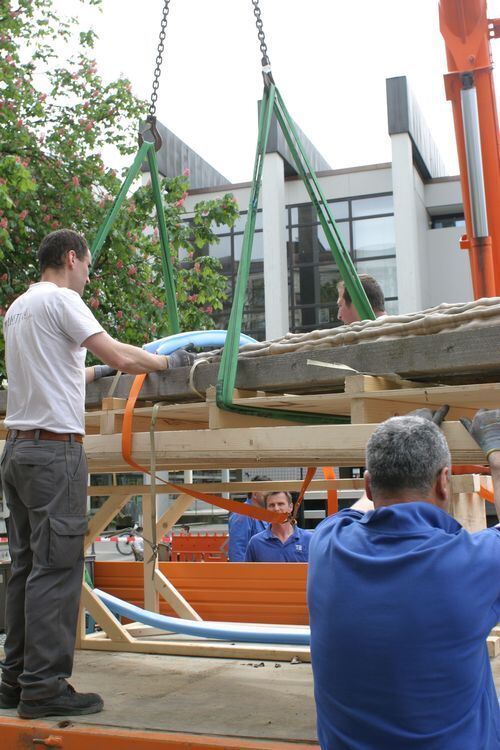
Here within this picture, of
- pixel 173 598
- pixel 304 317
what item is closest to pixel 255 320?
pixel 304 317

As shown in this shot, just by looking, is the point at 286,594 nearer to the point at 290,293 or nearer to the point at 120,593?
the point at 120,593

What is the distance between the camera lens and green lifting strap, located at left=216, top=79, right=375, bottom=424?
11.9 feet

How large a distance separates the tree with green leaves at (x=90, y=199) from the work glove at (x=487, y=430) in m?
8.75

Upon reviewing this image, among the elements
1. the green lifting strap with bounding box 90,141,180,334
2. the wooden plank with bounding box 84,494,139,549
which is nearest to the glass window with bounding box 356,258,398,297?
the wooden plank with bounding box 84,494,139,549

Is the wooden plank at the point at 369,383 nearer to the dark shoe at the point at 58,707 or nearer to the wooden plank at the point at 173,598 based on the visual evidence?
the dark shoe at the point at 58,707

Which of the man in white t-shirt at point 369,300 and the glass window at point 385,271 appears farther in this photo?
the glass window at point 385,271

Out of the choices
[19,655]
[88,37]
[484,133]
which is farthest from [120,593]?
[88,37]

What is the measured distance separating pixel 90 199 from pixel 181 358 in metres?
8.71

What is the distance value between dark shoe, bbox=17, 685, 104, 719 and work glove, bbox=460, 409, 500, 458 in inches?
74.9

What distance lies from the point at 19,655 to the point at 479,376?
235cm

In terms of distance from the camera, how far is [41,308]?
3.71 meters

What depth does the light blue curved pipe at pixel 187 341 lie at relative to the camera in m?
4.19

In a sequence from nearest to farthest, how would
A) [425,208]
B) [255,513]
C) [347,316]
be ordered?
[255,513] < [347,316] < [425,208]

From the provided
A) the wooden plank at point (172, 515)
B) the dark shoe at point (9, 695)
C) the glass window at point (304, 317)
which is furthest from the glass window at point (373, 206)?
the dark shoe at point (9, 695)
